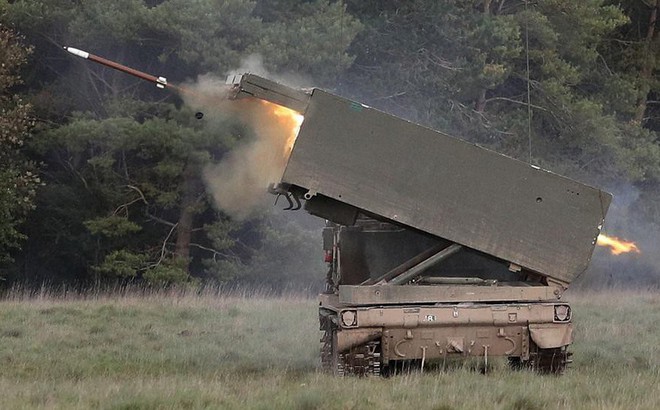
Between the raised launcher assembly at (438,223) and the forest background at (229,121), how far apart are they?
11701 mm

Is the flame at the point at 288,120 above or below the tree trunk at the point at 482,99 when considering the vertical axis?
below

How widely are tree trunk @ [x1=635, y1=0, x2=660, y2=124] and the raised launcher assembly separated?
23.7 metres

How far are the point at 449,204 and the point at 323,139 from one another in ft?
4.88

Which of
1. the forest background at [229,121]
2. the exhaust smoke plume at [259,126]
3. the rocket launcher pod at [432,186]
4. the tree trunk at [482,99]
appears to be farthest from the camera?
the tree trunk at [482,99]

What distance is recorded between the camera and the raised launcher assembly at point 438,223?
10.9m

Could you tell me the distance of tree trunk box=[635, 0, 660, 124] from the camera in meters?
34.3

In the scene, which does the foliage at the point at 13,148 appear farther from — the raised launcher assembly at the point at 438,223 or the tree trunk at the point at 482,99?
the raised launcher assembly at the point at 438,223

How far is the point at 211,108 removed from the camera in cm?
1291

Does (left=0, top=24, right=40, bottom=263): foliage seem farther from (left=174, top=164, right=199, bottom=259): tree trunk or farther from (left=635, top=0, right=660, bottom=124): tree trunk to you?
(left=635, top=0, right=660, bottom=124): tree trunk

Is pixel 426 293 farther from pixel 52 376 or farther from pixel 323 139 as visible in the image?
pixel 52 376

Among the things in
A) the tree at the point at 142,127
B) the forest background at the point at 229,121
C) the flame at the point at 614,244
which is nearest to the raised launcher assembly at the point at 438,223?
the flame at the point at 614,244

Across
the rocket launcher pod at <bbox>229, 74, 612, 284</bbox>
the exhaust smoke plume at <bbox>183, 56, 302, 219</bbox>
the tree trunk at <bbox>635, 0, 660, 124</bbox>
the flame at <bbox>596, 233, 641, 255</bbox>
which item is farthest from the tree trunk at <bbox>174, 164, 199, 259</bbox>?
the rocket launcher pod at <bbox>229, 74, 612, 284</bbox>

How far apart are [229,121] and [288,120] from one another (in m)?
11.9

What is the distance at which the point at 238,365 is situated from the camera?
12.4 meters
